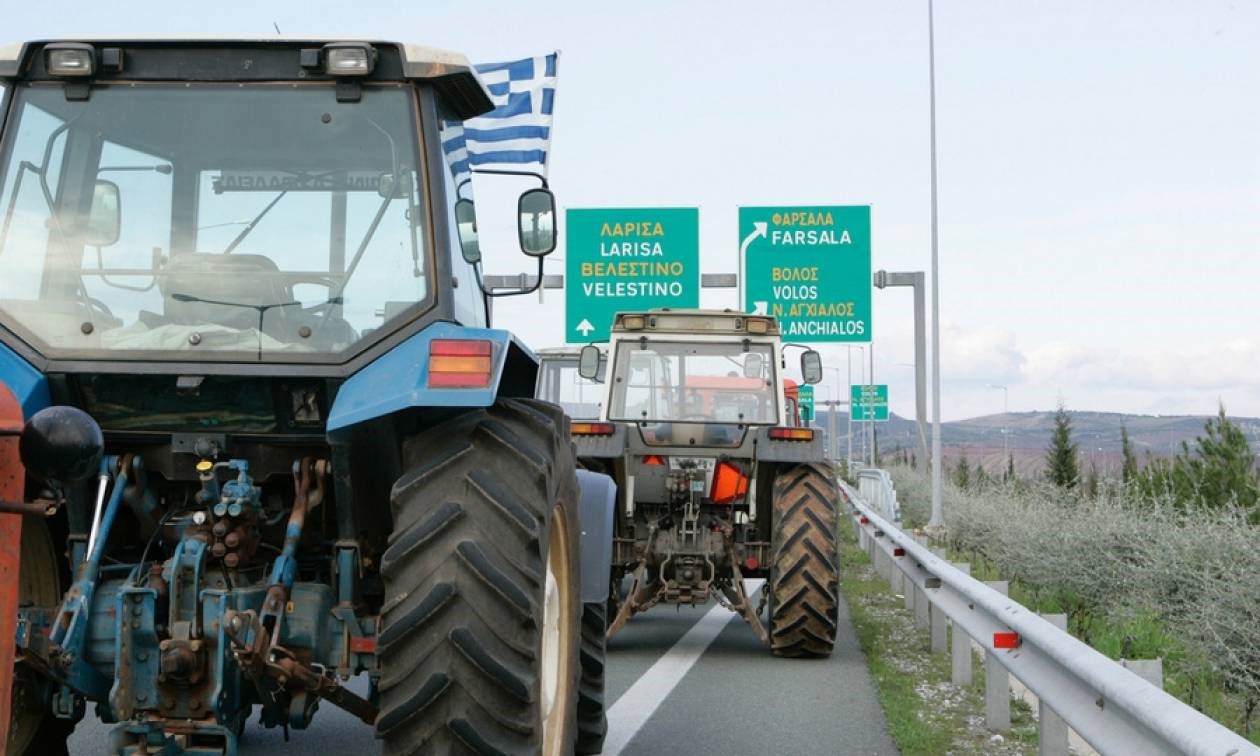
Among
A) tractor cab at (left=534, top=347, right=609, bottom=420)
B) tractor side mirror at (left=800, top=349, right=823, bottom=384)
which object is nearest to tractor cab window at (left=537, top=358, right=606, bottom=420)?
tractor cab at (left=534, top=347, right=609, bottom=420)

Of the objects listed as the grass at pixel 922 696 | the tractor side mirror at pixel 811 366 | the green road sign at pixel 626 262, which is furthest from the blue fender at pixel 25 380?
the green road sign at pixel 626 262

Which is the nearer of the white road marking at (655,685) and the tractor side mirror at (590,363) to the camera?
the white road marking at (655,685)

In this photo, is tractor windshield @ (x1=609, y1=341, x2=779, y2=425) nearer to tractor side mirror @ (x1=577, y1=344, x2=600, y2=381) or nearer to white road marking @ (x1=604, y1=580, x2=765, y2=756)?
tractor side mirror @ (x1=577, y1=344, x2=600, y2=381)

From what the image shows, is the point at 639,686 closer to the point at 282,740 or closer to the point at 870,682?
the point at 870,682

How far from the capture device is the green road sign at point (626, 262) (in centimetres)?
2742

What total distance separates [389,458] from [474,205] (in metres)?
1.35

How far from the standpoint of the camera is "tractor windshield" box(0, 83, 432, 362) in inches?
Result: 216

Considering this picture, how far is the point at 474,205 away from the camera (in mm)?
6379

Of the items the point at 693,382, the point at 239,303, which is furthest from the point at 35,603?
the point at 693,382

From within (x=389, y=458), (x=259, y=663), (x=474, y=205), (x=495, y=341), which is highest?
(x=474, y=205)

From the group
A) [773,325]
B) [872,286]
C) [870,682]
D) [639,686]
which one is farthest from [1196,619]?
[872,286]

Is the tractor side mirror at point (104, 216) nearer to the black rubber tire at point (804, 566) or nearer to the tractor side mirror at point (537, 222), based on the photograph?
the tractor side mirror at point (537, 222)

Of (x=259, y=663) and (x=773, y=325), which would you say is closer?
(x=259, y=663)

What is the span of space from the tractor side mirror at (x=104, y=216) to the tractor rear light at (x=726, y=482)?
25.7ft
